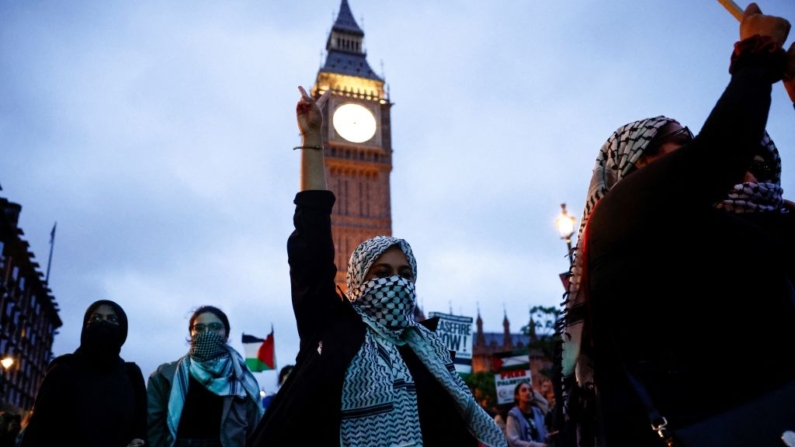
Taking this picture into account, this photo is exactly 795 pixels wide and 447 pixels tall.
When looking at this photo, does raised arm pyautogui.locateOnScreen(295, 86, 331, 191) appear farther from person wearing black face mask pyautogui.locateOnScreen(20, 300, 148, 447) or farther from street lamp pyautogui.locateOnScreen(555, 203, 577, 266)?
street lamp pyautogui.locateOnScreen(555, 203, 577, 266)

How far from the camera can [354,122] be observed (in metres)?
51.0

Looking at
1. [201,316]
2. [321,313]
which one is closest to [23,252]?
[201,316]

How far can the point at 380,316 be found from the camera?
2297mm

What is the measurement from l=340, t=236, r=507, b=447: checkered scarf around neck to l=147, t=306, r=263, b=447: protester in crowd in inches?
82.7

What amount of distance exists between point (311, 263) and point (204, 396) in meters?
2.41

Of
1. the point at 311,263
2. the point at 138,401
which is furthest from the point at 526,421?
the point at 311,263

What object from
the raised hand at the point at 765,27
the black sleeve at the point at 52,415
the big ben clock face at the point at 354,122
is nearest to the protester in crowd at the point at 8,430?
the black sleeve at the point at 52,415

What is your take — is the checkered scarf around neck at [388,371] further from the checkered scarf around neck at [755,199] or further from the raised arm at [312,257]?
the checkered scarf around neck at [755,199]

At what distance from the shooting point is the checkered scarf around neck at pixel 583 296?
1596 millimetres

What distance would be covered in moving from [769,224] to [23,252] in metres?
43.7

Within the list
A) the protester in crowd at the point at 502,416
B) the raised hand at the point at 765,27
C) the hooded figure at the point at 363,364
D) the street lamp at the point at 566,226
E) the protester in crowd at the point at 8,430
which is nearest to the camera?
the raised hand at the point at 765,27

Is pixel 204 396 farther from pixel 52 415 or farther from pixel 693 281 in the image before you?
pixel 693 281

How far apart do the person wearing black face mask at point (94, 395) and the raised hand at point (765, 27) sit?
3888 mm

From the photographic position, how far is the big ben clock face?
1960 inches
